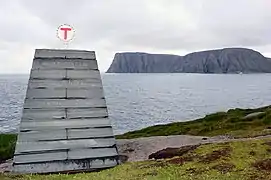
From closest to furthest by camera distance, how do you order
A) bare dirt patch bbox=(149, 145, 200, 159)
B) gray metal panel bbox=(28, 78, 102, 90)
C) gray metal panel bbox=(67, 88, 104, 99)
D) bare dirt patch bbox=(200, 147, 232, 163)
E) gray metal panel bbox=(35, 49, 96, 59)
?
bare dirt patch bbox=(200, 147, 232, 163)
gray metal panel bbox=(28, 78, 102, 90)
gray metal panel bbox=(67, 88, 104, 99)
gray metal panel bbox=(35, 49, 96, 59)
bare dirt patch bbox=(149, 145, 200, 159)

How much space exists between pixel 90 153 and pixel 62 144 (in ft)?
4.27

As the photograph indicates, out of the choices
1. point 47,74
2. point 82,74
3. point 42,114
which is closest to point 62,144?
point 42,114

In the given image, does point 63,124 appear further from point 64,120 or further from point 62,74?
point 62,74

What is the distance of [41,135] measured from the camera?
1812 cm

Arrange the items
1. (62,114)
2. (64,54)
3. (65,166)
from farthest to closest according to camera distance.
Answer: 1. (64,54)
2. (62,114)
3. (65,166)

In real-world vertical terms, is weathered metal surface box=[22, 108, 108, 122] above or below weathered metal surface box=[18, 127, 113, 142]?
above

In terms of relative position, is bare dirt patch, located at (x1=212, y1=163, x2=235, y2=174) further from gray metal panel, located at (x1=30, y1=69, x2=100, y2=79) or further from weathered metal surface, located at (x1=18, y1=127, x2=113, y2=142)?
gray metal panel, located at (x1=30, y1=69, x2=100, y2=79)

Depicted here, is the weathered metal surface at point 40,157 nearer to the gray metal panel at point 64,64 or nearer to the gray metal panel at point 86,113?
the gray metal panel at point 86,113

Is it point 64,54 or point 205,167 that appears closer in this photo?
point 205,167

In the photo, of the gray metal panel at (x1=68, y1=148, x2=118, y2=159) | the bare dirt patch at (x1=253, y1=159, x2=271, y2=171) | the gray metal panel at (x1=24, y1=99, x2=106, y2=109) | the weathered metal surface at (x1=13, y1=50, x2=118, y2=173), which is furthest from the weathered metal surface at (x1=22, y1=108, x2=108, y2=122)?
the bare dirt patch at (x1=253, y1=159, x2=271, y2=171)

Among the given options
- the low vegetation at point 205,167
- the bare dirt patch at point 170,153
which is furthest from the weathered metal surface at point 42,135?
the bare dirt patch at point 170,153

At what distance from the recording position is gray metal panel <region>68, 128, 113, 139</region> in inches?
730

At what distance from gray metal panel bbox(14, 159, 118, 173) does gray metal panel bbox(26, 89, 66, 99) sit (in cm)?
329

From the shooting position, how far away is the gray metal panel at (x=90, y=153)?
59.2 ft
